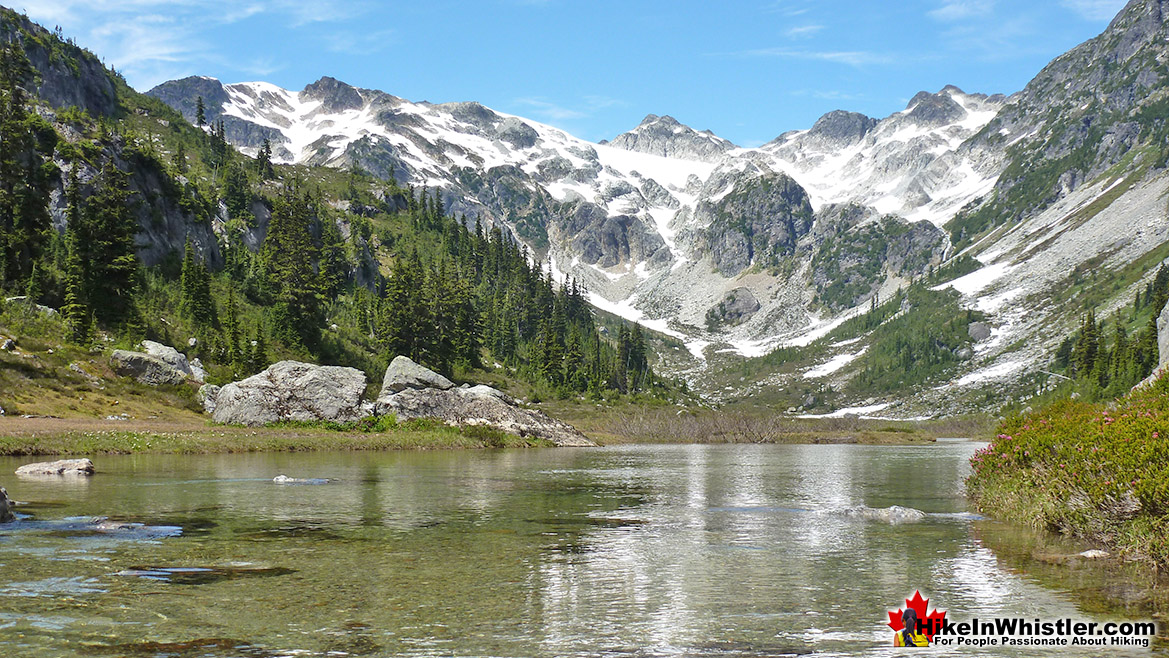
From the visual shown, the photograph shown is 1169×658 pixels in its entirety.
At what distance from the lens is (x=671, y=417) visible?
141 metres

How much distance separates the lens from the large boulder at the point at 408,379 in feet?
298

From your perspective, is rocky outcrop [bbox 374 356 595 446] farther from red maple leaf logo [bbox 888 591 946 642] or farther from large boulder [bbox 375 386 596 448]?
red maple leaf logo [bbox 888 591 946 642]

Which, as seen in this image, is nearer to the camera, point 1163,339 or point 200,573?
point 200,573

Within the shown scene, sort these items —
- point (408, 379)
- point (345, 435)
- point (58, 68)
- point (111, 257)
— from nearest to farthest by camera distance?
point (345, 435)
point (111, 257)
point (408, 379)
point (58, 68)

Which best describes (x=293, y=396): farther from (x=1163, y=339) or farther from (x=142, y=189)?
(x=1163, y=339)

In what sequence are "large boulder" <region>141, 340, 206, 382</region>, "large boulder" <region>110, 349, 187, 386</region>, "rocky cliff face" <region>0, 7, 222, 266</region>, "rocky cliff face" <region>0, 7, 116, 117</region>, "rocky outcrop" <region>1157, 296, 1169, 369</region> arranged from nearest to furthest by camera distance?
"rocky outcrop" <region>1157, 296, 1169, 369</region> < "large boulder" <region>110, 349, 187, 386</region> < "large boulder" <region>141, 340, 206, 382</region> < "rocky cliff face" <region>0, 7, 222, 266</region> < "rocky cliff face" <region>0, 7, 116, 117</region>

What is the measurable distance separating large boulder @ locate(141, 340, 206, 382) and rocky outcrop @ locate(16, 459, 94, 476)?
41214 mm

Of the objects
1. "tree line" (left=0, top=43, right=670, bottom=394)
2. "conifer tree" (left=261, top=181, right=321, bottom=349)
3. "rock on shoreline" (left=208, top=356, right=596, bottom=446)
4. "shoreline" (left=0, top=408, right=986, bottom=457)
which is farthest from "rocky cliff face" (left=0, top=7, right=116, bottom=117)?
"shoreline" (left=0, top=408, right=986, bottom=457)

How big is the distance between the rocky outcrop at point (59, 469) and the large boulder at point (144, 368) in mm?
37399

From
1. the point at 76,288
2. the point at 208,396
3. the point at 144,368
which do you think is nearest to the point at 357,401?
the point at 208,396

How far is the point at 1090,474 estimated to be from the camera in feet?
75.9

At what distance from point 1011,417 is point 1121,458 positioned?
16.3 metres

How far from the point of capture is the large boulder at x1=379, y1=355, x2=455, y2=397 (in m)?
90.8

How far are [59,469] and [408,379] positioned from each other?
51.0 meters
